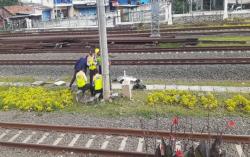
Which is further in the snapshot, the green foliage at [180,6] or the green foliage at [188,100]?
the green foliage at [180,6]

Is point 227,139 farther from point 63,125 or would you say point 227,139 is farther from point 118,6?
point 118,6

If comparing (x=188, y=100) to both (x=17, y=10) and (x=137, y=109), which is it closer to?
(x=137, y=109)

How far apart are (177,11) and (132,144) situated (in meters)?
52.3

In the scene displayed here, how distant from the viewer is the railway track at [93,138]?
8.82 m

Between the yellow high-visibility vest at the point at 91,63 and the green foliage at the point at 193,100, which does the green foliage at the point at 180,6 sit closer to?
the yellow high-visibility vest at the point at 91,63

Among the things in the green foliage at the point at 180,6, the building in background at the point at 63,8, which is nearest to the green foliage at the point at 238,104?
the green foliage at the point at 180,6

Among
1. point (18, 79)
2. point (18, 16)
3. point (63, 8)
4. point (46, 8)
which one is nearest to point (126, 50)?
point (18, 79)

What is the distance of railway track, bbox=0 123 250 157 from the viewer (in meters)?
8.82

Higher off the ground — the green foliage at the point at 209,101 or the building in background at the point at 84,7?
Answer: the building in background at the point at 84,7

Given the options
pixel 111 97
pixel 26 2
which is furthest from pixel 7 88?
pixel 26 2

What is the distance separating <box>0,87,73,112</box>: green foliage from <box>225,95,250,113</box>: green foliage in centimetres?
577

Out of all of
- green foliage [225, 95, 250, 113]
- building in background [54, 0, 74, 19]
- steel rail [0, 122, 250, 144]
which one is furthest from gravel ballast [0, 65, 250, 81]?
building in background [54, 0, 74, 19]

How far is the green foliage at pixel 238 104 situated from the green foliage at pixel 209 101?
422 millimetres

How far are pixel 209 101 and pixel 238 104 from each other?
952 mm
